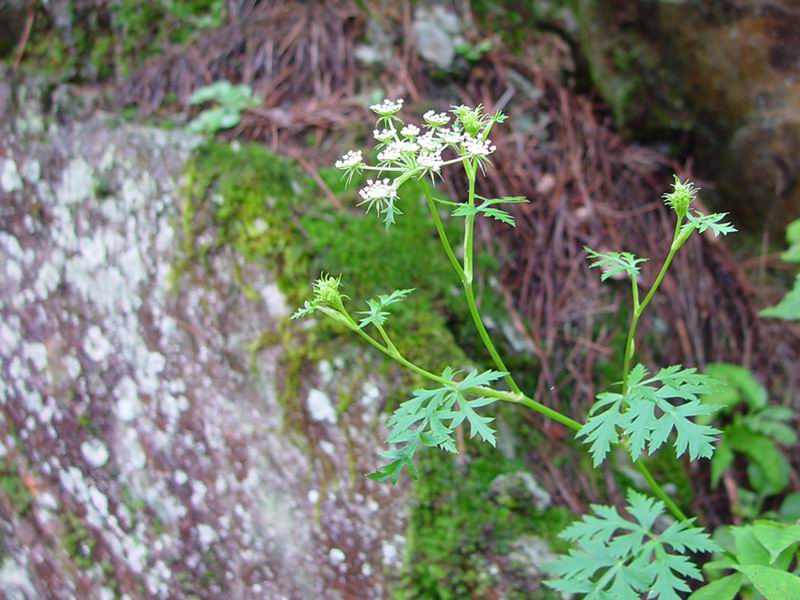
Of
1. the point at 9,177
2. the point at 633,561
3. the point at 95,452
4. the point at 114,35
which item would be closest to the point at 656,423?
the point at 633,561

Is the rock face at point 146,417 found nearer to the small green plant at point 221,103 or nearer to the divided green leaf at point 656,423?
the small green plant at point 221,103

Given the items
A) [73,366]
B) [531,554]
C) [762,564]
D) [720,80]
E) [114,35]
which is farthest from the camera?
[114,35]

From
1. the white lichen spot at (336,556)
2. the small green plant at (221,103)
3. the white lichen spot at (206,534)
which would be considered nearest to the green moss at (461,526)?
the white lichen spot at (336,556)

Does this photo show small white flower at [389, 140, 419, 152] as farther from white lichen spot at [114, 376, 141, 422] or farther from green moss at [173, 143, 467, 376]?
white lichen spot at [114, 376, 141, 422]

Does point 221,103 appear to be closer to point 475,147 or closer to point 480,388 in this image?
point 475,147

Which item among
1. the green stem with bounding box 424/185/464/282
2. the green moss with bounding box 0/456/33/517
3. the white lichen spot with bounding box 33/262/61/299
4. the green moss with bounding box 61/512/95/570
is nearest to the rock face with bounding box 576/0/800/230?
the green stem with bounding box 424/185/464/282

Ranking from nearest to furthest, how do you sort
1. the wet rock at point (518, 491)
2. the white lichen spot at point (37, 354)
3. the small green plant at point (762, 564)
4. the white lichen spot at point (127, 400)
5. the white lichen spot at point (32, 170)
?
the small green plant at point (762, 564), the wet rock at point (518, 491), the white lichen spot at point (127, 400), the white lichen spot at point (37, 354), the white lichen spot at point (32, 170)
